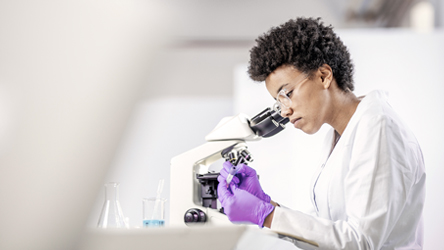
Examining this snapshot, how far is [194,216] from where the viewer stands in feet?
4.45

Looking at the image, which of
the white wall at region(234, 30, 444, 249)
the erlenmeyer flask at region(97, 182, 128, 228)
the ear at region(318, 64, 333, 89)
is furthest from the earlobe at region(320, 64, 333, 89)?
the white wall at region(234, 30, 444, 249)

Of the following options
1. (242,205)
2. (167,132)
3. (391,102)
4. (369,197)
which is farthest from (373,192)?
(167,132)

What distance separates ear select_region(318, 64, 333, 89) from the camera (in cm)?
136

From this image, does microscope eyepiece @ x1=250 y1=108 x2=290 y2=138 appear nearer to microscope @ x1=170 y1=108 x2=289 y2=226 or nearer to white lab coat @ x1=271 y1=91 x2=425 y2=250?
microscope @ x1=170 y1=108 x2=289 y2=226

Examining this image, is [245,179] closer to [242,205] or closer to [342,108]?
[242,205]

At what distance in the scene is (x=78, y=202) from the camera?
306 millimetres

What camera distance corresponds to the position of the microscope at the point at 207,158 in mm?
1390

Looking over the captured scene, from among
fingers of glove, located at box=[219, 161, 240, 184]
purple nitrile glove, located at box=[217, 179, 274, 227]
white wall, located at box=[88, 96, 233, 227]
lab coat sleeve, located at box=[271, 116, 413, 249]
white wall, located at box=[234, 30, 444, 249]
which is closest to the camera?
lab coat sleeve, located at box=[271, 116, 413, 249]

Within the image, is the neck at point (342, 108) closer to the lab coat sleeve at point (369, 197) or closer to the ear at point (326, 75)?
the ear at point (326, 75)

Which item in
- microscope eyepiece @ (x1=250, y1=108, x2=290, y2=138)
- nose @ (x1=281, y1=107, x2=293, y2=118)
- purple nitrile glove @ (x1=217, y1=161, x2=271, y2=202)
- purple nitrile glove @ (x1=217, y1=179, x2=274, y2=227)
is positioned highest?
nose @ (x1=281, y1=107, x2=293, y2=118)

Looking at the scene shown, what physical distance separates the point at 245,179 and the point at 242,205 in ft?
0.47

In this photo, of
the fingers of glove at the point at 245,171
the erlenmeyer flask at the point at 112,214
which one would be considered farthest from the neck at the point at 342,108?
the erlenmeyer flask at the point at 112,214

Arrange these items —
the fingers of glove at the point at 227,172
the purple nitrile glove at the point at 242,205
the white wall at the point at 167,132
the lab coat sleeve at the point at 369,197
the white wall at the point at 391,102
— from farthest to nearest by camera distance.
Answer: the white wall at the point at 167,132
the white wall at the point at 391,102
the fingers of glove at the point at 227,172
the purple nitrile glove at the point at 242,205
the lab coat sleeve at the point at 369,197

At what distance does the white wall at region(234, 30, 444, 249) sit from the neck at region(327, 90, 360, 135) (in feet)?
3.03
